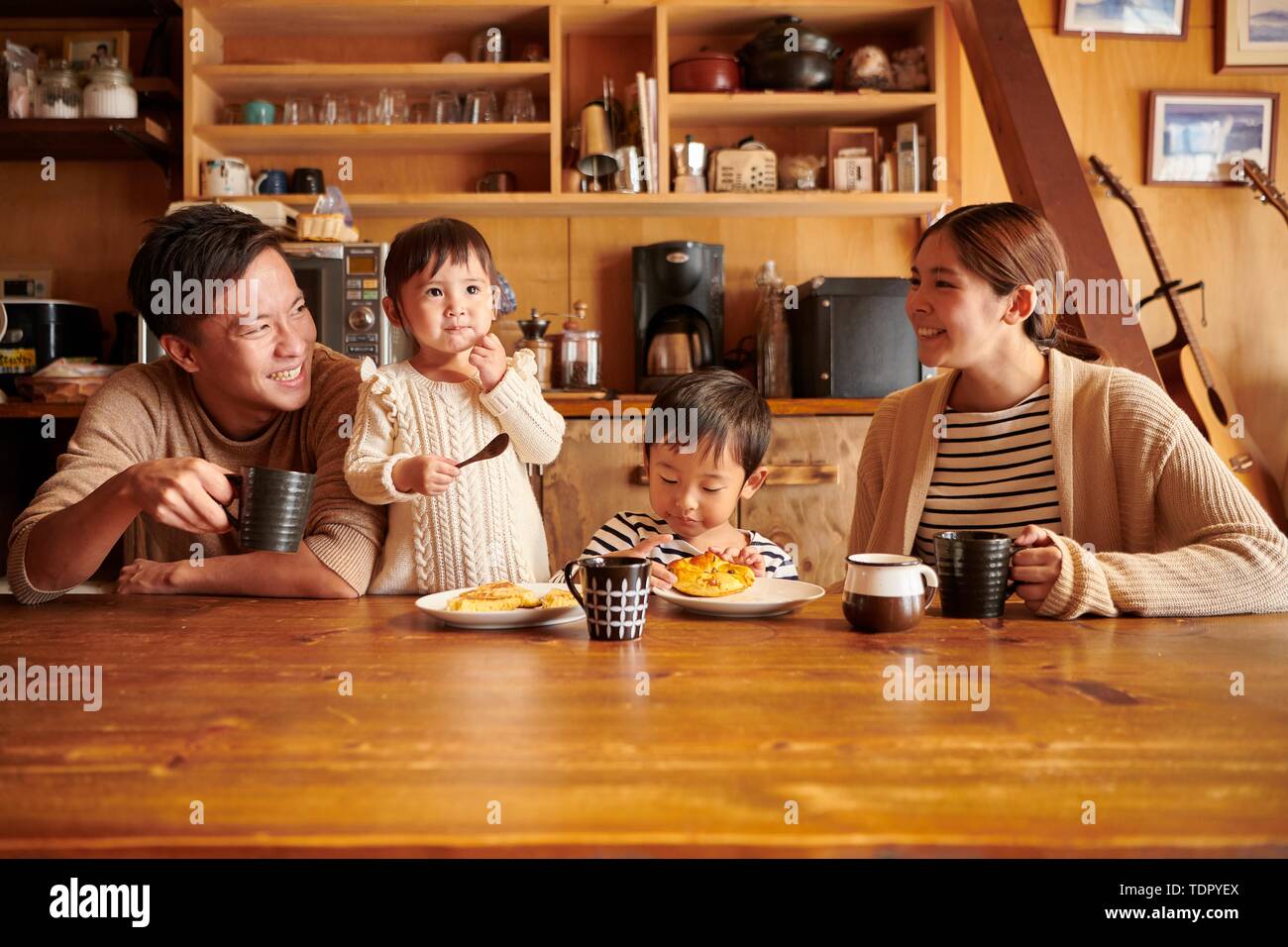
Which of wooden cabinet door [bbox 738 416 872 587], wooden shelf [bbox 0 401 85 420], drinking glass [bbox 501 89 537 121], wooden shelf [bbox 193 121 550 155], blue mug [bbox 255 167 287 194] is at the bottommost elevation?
wooden cabinet door [bbox 738 416 872 587]

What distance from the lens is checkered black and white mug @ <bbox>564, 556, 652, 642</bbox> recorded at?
113 cm

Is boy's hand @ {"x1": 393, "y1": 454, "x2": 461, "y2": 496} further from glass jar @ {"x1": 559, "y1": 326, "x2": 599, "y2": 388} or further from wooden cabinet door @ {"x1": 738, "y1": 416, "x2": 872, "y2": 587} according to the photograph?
glass jar @ {"x1": 559, "y1": 326, "x2": 599, "y2": 388}

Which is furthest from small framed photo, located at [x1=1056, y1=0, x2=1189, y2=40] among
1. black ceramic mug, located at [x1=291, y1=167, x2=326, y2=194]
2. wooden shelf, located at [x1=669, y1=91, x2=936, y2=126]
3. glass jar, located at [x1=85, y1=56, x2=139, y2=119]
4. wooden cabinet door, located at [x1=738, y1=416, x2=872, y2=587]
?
glass jar, located at [x1=85, y1=56, x2=139, y2=119]

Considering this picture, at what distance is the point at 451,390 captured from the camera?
1701mm

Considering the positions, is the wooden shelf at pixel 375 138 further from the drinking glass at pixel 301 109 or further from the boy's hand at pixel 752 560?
the boy's hand at pixel 752 560

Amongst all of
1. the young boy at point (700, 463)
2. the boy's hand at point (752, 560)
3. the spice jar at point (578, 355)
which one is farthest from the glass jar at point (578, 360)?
the boy's hand at point (752, 560)

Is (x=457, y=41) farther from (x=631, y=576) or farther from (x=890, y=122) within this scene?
(x=631, y=576)

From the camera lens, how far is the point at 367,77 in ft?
11.8

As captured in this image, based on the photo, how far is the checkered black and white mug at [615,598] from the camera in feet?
3.72

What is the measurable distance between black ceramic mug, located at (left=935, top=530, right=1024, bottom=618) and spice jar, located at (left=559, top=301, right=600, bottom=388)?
2359 mm

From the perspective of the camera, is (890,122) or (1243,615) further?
(890,122)

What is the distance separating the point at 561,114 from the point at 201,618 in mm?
2849

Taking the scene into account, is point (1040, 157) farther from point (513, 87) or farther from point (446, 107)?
point (446, 107)

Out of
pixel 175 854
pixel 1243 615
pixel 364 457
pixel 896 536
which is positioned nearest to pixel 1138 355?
pixel 896 536
